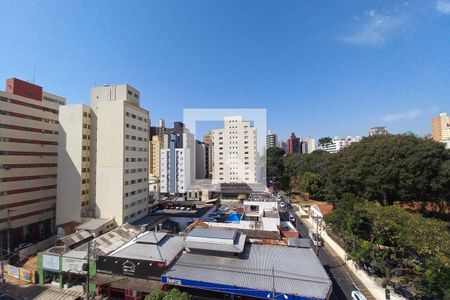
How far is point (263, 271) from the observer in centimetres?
1814

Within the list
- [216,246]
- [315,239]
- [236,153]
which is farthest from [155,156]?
[216,246]

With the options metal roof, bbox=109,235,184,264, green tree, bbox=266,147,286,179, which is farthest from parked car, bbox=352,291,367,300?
green tree, bbox=266,147,286,179

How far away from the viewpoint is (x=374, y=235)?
69.4 ft

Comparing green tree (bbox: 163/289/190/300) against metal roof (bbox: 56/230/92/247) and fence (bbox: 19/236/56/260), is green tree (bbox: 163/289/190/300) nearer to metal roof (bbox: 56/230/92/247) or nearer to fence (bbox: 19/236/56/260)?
metal roof (bbox: 56/230/92/247)

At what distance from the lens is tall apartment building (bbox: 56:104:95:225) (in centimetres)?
3234

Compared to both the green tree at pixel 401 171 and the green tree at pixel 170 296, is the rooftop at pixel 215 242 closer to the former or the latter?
the green tree at pixel 170 296

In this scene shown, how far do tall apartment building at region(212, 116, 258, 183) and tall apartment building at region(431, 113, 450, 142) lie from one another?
3162 inches

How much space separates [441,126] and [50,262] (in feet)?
419

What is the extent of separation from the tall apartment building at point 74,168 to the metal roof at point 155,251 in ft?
45.4

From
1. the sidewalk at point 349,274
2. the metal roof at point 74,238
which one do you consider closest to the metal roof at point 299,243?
the sidewalk at point 349,274

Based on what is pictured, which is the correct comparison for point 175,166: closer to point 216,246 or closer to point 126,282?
point 216,246

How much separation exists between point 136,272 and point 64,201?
767 inches

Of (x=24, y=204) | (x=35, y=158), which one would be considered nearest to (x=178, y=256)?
(x=24, y=204)

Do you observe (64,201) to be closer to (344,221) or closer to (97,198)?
(97,198)
